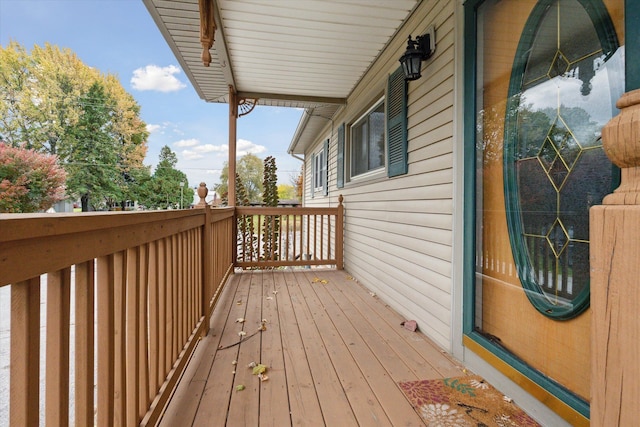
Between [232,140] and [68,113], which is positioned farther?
[68,113]

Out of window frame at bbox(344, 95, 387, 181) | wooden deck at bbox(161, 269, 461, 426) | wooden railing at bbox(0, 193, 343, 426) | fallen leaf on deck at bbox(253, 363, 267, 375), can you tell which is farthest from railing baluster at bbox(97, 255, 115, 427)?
window frame at bbox(344, 95, 387, 181)

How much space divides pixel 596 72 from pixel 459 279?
4.28 feet

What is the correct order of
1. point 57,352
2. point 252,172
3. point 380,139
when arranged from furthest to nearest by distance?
point 252,172, point 380,139, point 57,352

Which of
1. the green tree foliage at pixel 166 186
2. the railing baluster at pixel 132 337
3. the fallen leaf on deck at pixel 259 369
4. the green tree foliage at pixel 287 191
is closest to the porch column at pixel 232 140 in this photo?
the fallen leaf on deck at pixel 259 369

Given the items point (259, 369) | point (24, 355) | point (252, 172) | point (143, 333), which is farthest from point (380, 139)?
point (252, 172)

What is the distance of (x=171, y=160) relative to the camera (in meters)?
31.8

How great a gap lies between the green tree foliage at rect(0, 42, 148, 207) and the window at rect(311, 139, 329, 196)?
29.5 feet

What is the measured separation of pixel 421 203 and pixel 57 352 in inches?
95.2

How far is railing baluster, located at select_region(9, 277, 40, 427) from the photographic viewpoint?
2.03 feet

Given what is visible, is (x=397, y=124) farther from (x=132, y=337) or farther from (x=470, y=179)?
(x=132, y=337)

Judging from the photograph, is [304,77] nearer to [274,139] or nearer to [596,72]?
[596,72]

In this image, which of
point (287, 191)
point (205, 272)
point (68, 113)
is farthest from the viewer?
point (287, 191)

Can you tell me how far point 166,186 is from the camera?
2752 centimetres

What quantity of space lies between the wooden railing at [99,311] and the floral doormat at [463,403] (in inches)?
50.0
